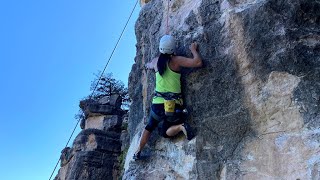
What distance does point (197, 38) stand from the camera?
6914 mm

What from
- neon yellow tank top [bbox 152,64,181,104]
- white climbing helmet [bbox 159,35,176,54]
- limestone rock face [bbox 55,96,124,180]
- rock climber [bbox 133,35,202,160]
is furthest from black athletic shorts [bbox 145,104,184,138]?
limestone rock face [bbox 55,96,124,180]

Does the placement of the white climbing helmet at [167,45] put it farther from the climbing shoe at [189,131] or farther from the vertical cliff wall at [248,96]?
the climbing shoe at [189,131]

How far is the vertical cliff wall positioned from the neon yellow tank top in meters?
0.18

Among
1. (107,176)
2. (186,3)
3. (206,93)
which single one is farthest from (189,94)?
(107,176)

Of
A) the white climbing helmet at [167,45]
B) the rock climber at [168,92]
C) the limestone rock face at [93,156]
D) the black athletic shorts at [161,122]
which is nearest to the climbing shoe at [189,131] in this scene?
the rock climber at [168,92]

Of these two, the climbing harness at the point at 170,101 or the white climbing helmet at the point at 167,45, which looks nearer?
the climbing harness at the point at 170,101

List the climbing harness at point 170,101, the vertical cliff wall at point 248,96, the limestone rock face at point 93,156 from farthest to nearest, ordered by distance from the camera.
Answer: the limestone rock face at point 93,156 < the climbing harness at point 170,101 < the vertical cliff wall at point 248,96

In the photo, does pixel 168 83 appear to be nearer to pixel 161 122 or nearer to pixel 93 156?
pixel 161 122

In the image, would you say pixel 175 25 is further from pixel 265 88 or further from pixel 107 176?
pixel 107 176

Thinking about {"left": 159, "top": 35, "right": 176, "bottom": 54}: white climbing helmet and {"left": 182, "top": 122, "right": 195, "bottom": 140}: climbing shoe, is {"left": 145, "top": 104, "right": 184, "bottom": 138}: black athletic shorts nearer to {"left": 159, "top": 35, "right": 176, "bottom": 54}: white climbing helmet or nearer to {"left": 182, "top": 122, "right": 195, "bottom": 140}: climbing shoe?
{"left": 182, "top": 122, "right": 195, "bottom": 140}: climbing shoe

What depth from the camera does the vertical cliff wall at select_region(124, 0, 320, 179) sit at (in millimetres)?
5461

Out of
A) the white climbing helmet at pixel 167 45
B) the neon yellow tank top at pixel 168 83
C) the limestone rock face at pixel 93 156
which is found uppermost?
the limestone rock face at pixel 93 156

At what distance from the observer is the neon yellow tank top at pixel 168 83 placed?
6.76 m

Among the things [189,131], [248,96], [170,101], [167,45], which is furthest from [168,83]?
[248,96]
